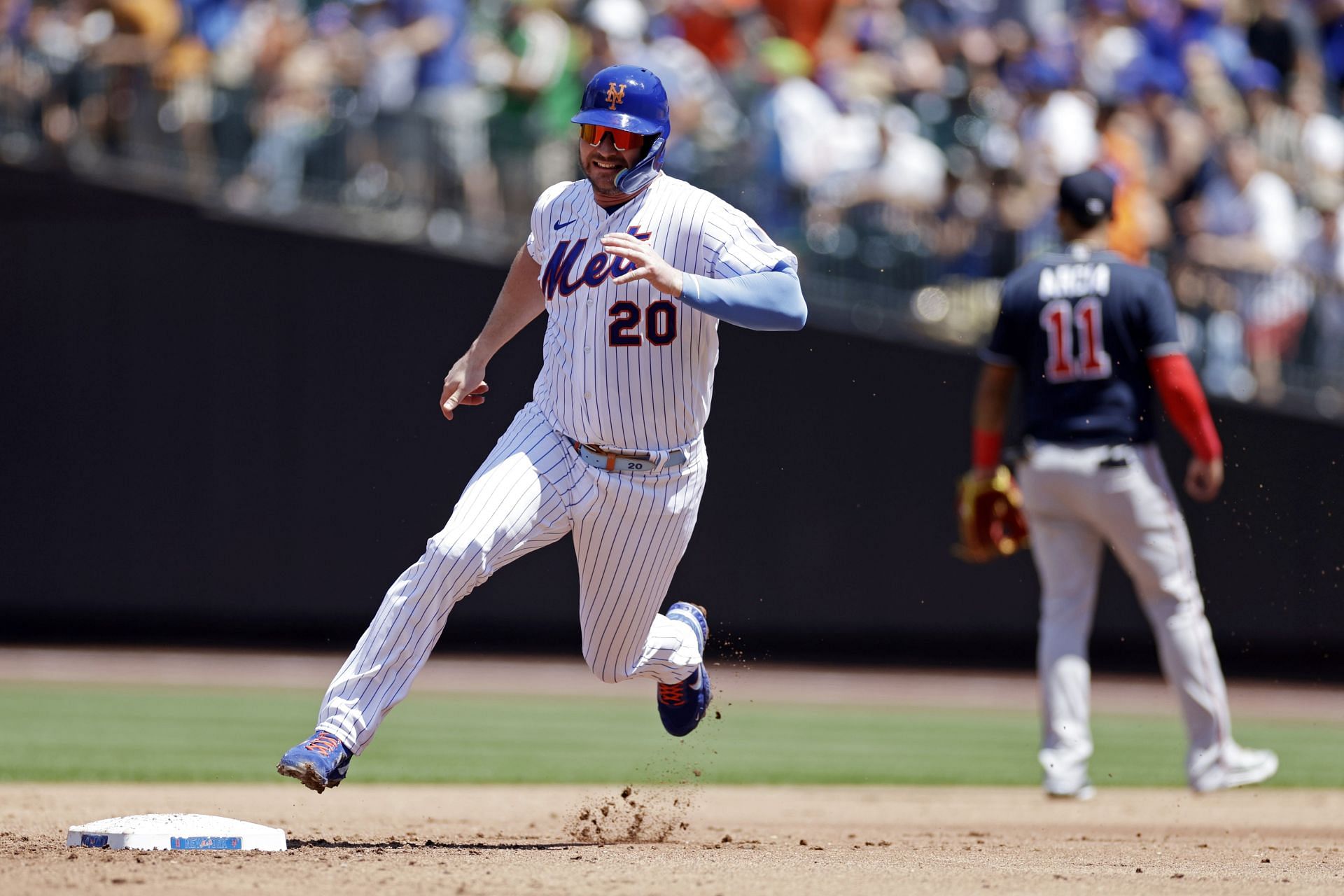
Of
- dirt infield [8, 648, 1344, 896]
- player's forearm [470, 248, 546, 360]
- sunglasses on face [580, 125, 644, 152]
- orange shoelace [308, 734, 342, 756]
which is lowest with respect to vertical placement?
dirt infield [8, 648, 1344, 896]

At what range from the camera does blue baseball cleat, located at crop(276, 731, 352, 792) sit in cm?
469

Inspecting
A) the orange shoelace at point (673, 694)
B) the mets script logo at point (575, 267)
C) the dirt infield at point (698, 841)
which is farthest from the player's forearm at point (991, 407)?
the mets script logo at point (575, 267)

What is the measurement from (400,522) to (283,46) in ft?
11.0

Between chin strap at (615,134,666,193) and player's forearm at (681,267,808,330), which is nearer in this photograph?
player's forearm at (681,267,808,330)

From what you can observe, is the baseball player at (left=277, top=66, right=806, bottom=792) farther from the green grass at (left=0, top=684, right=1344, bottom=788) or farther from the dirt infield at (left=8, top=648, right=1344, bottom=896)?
the green grass at (left=0, top=684, right=1344, bottom=788)

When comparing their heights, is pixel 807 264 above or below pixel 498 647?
above

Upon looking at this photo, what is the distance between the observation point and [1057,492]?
6.98m

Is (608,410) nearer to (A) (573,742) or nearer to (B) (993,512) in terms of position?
(B) (993,512)

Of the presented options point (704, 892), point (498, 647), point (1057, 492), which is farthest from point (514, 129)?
point (704, 892)

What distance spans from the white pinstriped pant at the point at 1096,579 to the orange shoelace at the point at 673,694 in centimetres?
166

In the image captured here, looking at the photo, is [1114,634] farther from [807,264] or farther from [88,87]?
[88,87]

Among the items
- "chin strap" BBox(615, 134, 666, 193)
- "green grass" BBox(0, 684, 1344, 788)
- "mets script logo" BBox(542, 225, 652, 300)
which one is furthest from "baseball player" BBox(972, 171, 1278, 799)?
"mets script logo" BBox(542, 225, 652, 300)

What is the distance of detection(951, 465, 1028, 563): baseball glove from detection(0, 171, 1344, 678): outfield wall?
5.40 meters

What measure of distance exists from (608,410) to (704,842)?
150 cm
